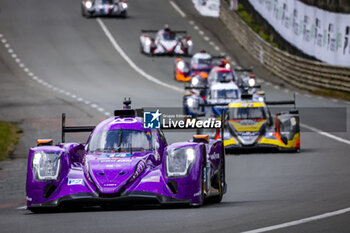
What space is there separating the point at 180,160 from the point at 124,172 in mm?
811

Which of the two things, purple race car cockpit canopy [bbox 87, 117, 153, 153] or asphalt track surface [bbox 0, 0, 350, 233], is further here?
purple race car cockpit canopy [bbox 87, 117, 153, 153]

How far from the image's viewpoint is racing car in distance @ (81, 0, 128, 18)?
218ft

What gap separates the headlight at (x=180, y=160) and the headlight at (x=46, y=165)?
1525 millimetres

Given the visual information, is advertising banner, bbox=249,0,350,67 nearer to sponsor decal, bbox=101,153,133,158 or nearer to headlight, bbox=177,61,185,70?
headlight, bbox=177,61,185,70

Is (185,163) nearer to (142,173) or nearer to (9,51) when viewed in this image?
(142,173)

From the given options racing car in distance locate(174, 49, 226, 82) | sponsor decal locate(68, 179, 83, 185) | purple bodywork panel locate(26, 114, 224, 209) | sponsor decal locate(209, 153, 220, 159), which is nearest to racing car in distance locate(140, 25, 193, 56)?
racing car in distance locate(174, 49, 226, 82)

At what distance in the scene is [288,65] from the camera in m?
48.2

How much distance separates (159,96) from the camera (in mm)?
43000

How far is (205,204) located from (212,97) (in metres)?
17.5

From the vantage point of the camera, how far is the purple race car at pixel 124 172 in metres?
13.9

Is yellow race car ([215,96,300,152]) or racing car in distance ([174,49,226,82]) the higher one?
racing car in distance ([174,49,226,82])

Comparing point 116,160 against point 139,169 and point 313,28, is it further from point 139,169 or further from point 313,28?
point 313,28

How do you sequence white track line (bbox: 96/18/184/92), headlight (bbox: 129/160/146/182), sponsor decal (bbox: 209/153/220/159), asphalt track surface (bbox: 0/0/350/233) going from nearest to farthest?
1. asphalt track surface (bbox: 0/0/350/233)
2. headlight (bbox: 129/160/146/182)
3. sponsor decal (bbox: 209/153/220/159)
4. white track line (bbox: 96/18/184/92)

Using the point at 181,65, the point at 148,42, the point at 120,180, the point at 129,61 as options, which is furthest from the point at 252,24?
the point at 120,180
